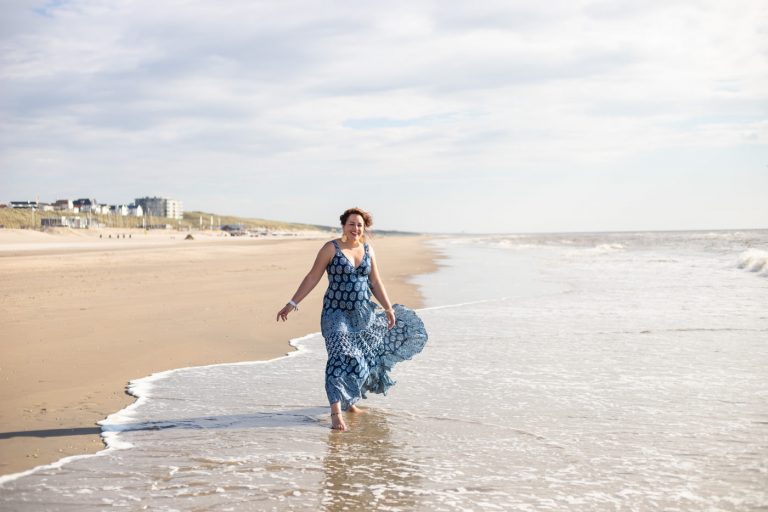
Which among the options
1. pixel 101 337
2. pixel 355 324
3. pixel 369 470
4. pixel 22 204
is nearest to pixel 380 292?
pixel 355 324

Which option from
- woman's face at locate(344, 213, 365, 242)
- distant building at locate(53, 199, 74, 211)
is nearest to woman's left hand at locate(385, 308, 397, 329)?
woman's face at locate(344, 213, 365, 242)

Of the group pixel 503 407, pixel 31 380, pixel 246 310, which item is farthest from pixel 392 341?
pixel 246 310

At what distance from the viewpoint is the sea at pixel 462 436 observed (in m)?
3.83

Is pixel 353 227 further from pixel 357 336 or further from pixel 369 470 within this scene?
pixel 369 470

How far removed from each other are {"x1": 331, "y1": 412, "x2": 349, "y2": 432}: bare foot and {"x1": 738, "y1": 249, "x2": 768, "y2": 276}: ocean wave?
751 inches

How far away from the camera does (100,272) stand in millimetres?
20297

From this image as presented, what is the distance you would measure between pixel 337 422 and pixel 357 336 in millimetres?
760

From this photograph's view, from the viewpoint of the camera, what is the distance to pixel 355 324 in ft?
18.6

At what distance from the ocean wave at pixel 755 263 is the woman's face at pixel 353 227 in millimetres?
18622

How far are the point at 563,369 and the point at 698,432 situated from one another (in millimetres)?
2314

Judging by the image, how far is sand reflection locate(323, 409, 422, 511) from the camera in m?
3.77

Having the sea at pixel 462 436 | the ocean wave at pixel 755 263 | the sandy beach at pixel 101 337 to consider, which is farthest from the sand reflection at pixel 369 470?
the ocean wave at pixel 755 263

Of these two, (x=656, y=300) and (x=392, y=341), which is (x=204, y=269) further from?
(x=392, y=341)

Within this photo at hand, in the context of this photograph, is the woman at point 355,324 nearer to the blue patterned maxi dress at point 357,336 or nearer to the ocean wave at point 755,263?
the blue patterned maxi dress at point 357,336
